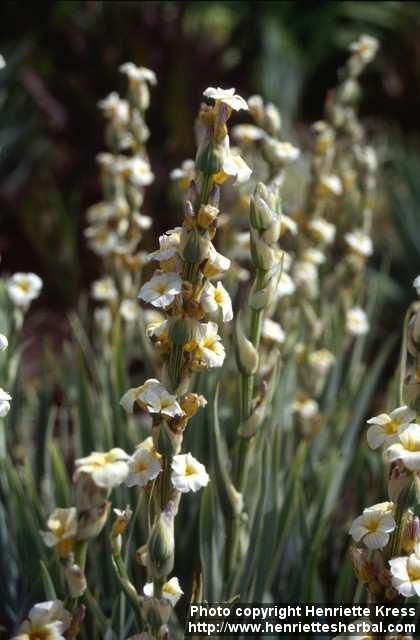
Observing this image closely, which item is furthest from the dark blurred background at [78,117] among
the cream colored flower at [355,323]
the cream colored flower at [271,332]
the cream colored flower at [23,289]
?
the cream colored flower at [23,289]

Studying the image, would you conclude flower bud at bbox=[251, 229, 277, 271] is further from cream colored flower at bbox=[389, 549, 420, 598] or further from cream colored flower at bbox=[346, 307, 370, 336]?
cream colored flower at bbox=[346, 307, 370, 336]

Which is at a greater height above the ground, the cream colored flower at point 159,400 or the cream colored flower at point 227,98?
the cream colored flower at point 227,98

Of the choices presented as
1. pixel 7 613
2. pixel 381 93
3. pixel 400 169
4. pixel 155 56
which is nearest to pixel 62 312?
pixel 155 56

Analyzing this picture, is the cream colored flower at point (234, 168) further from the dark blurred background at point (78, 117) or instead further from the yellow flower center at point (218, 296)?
the dark blurred background at point (78, 117)

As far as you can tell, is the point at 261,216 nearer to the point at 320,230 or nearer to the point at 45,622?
the point at 45,622

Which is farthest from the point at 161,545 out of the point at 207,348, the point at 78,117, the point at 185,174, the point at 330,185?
the point at 78,117

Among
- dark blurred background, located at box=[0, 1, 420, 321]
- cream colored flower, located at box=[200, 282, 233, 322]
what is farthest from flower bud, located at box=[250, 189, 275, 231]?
dark blurred background, located at box=[0, 1, 420, 321]

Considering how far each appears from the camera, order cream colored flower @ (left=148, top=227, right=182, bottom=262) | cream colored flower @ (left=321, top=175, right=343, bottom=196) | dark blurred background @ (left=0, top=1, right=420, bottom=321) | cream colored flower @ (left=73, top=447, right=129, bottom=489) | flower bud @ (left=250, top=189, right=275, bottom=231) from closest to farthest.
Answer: cream colored flower @ (left=73, top=447, right=129, bottom=489) → cream colored flower @ (left=148, top=227, right=182, bottom=262) → flower bud @ (left=250, top=189, right=275, bottom=231) → cream colored flower @ (left=321, top=175, right=343, bottom=196) → dark blurred background @ (left=0, top=1, right=420, bottom=321)

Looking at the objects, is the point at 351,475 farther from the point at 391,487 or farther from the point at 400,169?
the point at 400,169
